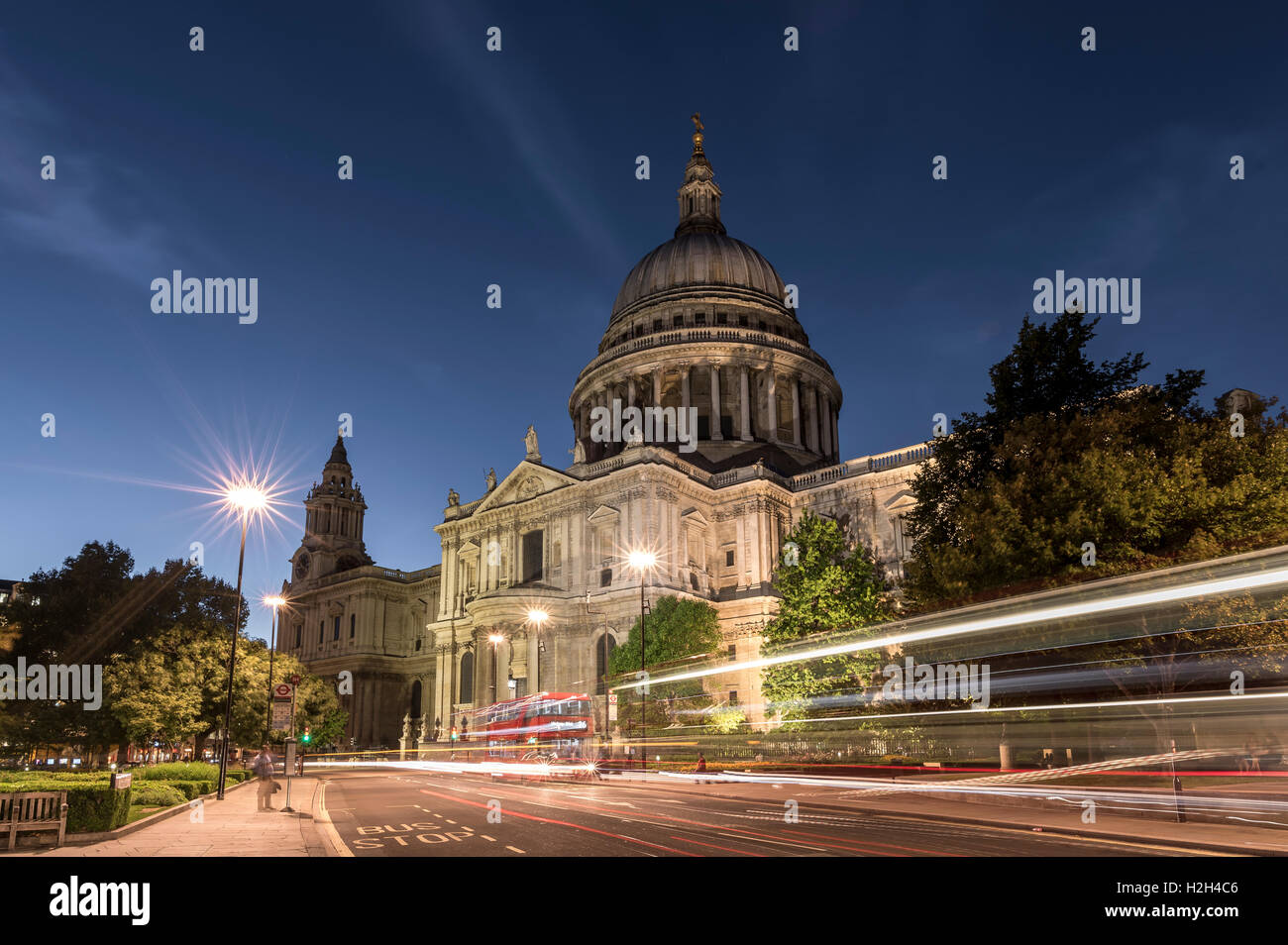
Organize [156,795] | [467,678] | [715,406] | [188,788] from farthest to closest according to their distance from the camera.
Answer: [715,406] → [467,678] → [188,788] → [156,795]

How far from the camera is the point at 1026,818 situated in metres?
18.2

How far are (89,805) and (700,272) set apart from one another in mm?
76043

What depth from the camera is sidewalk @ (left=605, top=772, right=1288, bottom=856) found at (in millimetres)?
14259

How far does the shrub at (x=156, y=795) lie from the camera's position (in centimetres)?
2247

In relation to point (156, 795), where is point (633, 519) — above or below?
above

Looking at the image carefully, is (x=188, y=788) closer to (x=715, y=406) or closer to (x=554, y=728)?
(x=554, y=728)

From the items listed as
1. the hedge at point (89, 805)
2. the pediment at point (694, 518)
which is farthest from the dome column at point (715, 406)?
the hedge at point (89, 805)

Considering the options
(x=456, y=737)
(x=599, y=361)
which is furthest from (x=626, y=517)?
(x=599, y=361)

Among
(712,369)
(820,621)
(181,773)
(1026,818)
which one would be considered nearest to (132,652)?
(181,773)

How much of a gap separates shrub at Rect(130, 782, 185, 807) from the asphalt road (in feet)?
13.1

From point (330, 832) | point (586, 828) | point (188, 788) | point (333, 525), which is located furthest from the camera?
point (333, 525)

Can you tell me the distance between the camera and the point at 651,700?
48.7m
